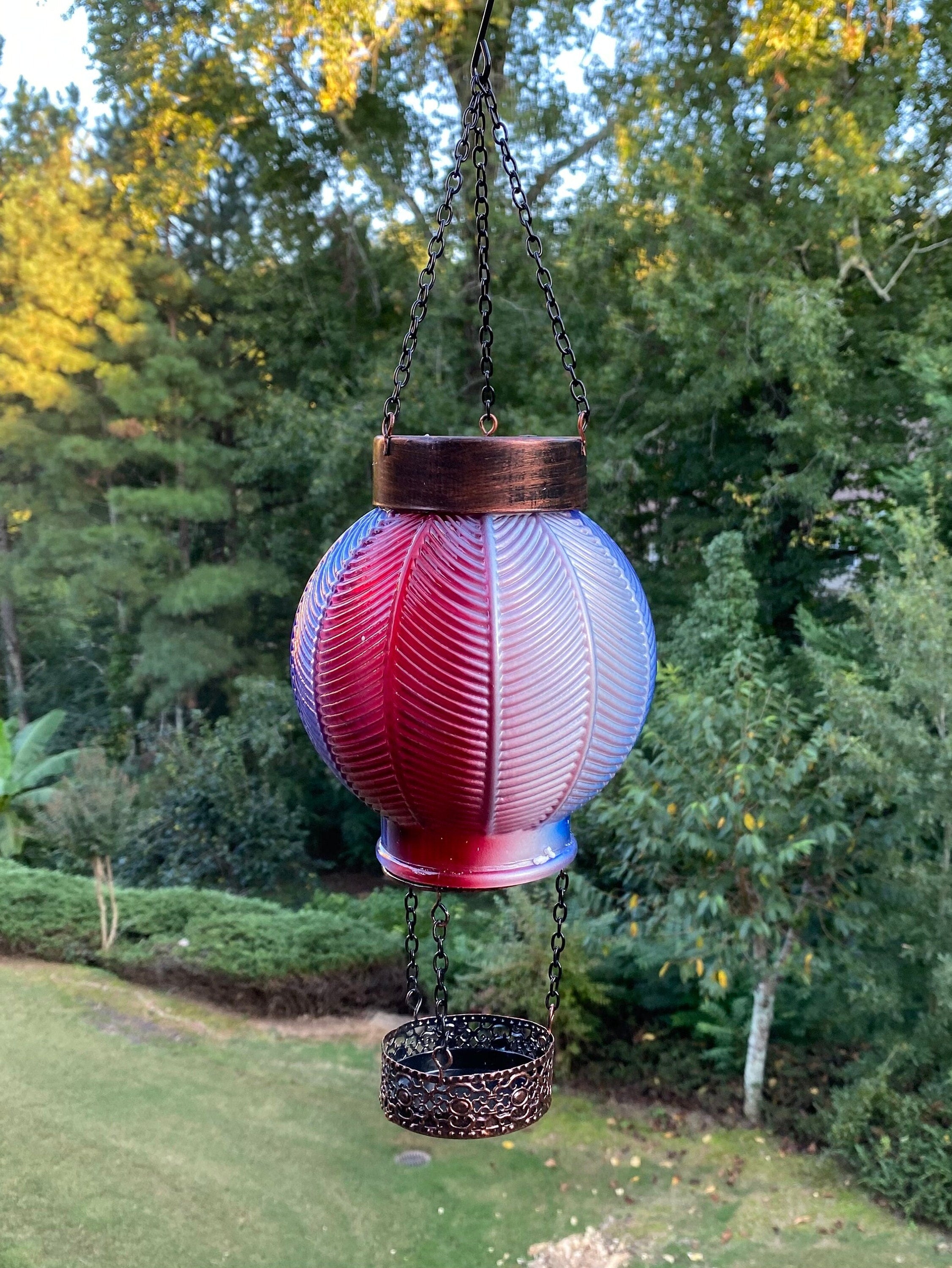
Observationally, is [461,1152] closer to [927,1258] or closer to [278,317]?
[927,1258]

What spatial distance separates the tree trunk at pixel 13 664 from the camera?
1338 centimetres

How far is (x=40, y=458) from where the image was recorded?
11242 millimetres

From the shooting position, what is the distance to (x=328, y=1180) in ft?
18.6

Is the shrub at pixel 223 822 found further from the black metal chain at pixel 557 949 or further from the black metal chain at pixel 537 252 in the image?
the black metal chain at pixel 537 252

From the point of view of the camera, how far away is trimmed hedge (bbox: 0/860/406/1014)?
24.9 ft

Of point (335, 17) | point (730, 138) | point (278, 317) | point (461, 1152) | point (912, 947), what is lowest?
point (461, 1152)

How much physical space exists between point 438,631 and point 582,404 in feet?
1.48

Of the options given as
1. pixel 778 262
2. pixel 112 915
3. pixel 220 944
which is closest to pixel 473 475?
pixel 220 944

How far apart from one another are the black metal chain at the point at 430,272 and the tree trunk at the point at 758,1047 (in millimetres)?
5376

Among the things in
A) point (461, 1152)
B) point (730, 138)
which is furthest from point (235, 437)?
point (461, 1152)

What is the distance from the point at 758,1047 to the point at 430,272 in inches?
224

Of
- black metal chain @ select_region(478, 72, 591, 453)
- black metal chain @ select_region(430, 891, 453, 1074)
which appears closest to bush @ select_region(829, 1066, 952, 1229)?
black metal chain @ select_region(430, 891, 453, 1074)

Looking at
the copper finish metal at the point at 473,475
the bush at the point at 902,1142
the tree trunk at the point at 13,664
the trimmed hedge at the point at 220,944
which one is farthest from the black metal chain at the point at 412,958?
the tree trunk at the point at 13,664

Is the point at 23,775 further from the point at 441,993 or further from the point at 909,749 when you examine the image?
the point at 441,993
